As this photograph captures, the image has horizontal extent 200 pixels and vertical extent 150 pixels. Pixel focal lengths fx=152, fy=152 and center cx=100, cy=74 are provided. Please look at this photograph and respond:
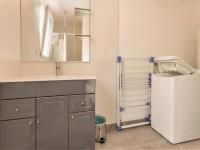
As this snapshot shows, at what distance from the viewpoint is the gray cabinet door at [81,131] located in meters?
1.58

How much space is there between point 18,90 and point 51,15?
3.71ft

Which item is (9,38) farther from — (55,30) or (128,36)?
(128,36)

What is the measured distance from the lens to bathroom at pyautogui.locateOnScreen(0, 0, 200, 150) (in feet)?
6.09

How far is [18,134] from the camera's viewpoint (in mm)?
1414

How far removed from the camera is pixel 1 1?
1404 millimetres

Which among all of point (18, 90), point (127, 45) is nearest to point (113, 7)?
point (127, 45)

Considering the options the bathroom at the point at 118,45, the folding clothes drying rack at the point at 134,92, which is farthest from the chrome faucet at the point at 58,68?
the folding clothes drying rack at the point at 134,92

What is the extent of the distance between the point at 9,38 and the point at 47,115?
2.95ft

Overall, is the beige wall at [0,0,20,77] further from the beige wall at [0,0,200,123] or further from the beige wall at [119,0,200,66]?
the beige wall at [119,0,200,66]

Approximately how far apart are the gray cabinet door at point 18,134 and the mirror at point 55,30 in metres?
0.85

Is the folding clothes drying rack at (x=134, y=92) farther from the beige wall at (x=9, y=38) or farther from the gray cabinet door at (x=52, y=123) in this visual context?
the beige wall at (x=9, y=38)

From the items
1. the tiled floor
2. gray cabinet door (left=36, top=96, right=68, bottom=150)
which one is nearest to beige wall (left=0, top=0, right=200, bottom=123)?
the tiled floor

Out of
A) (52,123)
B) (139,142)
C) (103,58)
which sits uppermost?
(103,58)

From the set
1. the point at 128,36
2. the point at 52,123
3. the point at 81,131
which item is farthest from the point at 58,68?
the point at 128,36
